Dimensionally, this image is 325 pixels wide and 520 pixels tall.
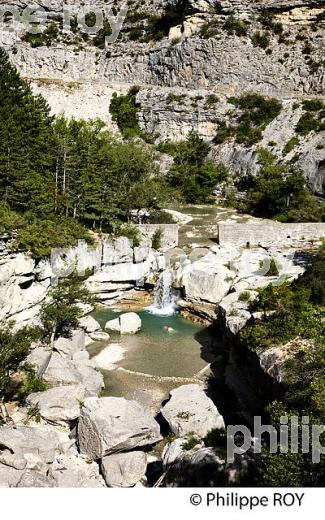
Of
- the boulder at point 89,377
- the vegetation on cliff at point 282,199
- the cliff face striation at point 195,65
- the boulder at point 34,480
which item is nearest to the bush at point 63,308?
the boulder at point 89,377

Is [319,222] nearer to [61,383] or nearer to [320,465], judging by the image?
[61,383]

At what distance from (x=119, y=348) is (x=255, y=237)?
14081 millimetres

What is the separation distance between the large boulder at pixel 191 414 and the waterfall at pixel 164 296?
9.95 m

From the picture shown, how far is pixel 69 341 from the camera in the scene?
1906 cm

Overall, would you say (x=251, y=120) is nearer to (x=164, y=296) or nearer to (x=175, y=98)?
(x=175, y=98)

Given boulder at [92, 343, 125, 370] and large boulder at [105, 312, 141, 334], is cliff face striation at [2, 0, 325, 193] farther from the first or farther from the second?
→ boulder at [92, 343, 125, 370]

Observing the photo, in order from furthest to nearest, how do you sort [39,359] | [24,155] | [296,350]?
[24,155], [39,359], [296,350]

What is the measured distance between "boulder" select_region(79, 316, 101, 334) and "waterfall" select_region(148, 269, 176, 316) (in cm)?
414

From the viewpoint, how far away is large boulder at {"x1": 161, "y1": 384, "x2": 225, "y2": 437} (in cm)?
1364

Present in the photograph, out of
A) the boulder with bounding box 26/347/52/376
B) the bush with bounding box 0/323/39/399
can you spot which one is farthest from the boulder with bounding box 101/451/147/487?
the boulder with bounding box 26/347/52/376

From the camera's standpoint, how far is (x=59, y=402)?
Answer: 1447 cm

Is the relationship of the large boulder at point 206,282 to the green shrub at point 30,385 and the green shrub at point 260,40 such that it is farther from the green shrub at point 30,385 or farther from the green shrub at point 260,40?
the green shrub at point 260,40

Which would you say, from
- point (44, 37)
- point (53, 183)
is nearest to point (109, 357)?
point (53, 183)

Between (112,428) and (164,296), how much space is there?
1359 cm
